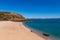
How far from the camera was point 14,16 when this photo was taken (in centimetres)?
13850

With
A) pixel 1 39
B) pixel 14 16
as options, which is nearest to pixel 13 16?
pixel 14 16

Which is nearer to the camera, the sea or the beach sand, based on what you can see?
the beach sand

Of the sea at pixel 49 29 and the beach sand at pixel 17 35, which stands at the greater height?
the beach sand at pixel 17 35

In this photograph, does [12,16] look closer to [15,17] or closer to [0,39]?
[15,17]

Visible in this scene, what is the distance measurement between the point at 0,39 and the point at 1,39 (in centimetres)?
14

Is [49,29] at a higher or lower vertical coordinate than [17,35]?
lower

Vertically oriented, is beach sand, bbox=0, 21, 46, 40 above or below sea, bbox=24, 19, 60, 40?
above

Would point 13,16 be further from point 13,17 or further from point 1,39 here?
point 1,39

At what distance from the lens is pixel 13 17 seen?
13700 cm

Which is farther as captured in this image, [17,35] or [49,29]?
[49,29]

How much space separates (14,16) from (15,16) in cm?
153

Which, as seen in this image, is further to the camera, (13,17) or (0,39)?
(13,17)

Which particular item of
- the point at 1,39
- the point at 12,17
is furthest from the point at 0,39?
Result: the point at 12,17

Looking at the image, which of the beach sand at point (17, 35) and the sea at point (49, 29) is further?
the sea at point (49, 29)
